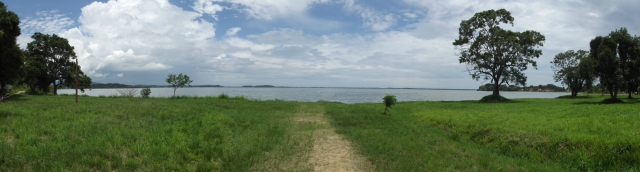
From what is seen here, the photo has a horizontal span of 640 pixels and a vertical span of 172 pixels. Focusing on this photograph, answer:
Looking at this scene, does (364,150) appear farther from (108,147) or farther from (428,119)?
(428,119)

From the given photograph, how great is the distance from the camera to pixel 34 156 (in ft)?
21.8

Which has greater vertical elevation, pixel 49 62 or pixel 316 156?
pixel 49 62

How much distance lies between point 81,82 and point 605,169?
63.4 m

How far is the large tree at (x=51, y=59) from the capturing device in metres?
45.8

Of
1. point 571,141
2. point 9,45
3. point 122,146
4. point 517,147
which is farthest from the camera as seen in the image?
point 9,45

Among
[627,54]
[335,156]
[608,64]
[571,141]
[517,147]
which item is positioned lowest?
[335,156]

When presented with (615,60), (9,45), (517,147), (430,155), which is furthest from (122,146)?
(615,60)

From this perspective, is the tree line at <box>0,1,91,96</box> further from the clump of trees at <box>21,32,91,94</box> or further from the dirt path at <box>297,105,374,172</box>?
the dirt path at <box>297,105,374,172</box>

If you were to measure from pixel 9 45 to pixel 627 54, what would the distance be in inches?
2063

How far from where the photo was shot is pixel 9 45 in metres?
26.1

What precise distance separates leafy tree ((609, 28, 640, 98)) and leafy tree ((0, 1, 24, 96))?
4990cm

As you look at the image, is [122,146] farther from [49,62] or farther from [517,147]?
[49,62]

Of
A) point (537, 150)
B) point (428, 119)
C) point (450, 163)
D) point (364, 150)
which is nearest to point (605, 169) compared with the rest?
point (537, 150)

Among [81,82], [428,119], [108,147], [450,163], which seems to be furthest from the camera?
[81,82]
